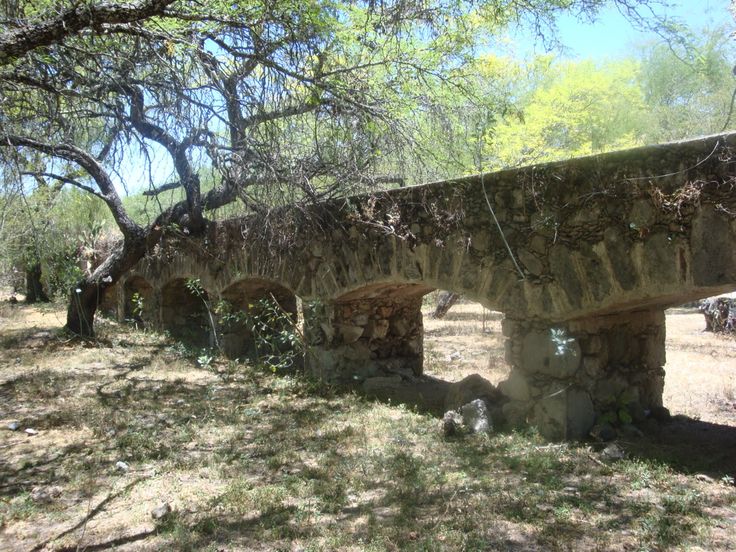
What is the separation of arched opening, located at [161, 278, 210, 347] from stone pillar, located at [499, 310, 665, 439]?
22.2ft

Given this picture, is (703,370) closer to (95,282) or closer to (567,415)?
(567,415)

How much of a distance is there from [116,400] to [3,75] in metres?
3.39

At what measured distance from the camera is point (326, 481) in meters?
3.86

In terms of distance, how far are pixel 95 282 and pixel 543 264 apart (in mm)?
7144

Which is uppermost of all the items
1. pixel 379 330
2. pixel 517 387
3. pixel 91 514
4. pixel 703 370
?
pixel 379 330

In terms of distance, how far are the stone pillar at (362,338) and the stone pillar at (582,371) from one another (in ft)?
7.16

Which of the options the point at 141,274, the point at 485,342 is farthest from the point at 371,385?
the point at 141,274

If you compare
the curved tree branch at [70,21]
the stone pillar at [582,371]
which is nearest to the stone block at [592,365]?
the stone pillar at [582,371]

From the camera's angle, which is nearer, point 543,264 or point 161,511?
point 161,511

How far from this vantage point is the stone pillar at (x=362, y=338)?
6.69 metres

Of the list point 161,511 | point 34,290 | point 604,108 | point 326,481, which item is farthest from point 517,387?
point 34,290

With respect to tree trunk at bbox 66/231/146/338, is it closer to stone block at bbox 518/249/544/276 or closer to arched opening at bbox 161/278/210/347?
arched opening at bbox 161/278/210/347

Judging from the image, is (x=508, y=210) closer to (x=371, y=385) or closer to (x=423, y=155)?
(x=423, y=155)

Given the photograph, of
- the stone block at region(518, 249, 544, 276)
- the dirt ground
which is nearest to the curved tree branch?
the stone block at region(518, 249, 544, 276)
